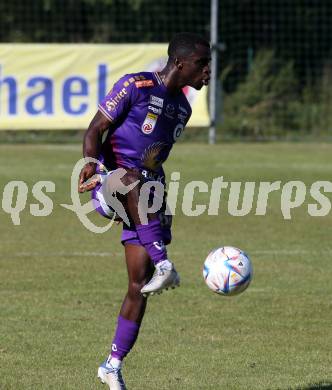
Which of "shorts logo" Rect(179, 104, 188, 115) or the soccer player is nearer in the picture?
the soccer player

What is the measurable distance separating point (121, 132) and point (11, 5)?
2674 cm

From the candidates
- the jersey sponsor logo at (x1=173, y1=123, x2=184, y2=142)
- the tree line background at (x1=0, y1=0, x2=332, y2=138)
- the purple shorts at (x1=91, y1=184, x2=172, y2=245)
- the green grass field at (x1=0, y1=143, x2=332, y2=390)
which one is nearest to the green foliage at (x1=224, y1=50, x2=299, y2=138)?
the tree line background at (x1=0, y1=0, x2=332, y2=138)

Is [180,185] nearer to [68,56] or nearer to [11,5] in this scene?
[68,56]

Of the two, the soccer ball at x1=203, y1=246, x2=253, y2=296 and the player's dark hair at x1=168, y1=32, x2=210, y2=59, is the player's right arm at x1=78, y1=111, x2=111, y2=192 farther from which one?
the soccer ball at x1=203, y1=246, x2=253, y2=296

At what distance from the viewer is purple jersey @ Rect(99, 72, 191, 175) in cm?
672

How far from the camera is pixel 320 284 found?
1052 cm

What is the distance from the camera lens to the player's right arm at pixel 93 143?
6523 mm

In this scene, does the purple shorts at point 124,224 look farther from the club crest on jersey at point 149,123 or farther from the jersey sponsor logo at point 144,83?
the jersey sponsor logo at point 144,83

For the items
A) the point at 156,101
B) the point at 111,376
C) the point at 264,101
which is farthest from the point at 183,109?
the point at 264,101

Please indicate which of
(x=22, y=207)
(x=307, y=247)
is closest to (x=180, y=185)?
(x=22, y=207)

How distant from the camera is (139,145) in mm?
6848

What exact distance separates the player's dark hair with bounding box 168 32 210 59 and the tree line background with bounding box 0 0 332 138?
2312cm

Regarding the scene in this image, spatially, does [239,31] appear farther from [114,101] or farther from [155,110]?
[114,101]

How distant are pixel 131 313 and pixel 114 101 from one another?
1.33 metres
